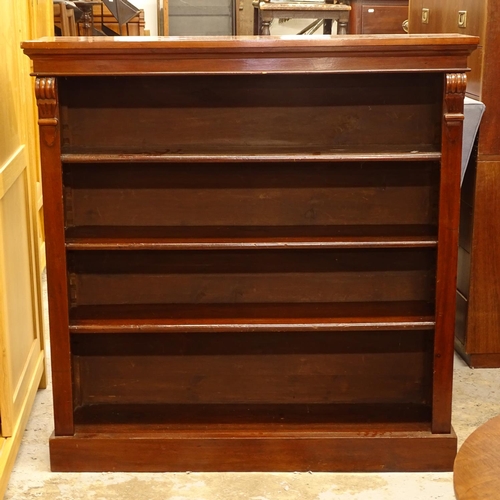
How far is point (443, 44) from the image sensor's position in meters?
2.41

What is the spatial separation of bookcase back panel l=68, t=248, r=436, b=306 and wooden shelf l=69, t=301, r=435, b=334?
0.03 meters

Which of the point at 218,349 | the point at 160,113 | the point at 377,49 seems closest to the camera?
the point at 377,49

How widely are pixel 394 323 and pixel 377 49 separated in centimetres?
82

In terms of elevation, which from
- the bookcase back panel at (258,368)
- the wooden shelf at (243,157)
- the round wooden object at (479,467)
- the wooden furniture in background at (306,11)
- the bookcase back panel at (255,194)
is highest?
the wooden furniture in background at (306,11)

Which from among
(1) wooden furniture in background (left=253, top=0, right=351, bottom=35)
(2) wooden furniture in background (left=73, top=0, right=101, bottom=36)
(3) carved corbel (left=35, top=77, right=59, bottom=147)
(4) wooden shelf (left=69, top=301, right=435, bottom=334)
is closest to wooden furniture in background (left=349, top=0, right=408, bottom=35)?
(1) wooden furniture in background (left=253, top=0, right=351, bottom=35)

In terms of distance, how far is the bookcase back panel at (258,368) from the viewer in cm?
284

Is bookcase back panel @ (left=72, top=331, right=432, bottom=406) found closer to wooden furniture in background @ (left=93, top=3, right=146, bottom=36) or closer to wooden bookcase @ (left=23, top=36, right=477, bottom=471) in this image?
wooden bookcase @ (left=23, top=36, right=477, bottom=471)

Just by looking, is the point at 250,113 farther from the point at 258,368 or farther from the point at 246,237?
the point at 258,368

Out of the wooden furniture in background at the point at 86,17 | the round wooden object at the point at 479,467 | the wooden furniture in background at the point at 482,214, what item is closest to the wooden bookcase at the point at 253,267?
the wooden furniture in background at the point at 482,214

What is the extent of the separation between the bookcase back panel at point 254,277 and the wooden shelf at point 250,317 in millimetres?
34

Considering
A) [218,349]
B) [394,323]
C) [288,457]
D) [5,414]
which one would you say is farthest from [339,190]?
[5,414]

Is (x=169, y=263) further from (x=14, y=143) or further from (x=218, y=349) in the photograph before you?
(x=14, y=143)

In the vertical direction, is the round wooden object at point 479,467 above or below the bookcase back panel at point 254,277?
above

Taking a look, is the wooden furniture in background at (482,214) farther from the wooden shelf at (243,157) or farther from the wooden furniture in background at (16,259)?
the wooden furniture in background at (16,259)
